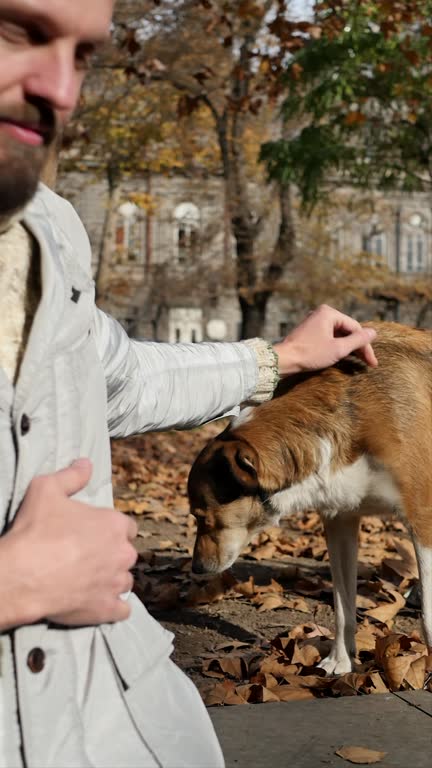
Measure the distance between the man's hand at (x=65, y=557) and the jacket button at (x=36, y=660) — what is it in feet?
0.17

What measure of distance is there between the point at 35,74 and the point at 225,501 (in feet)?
Answer: 13.3

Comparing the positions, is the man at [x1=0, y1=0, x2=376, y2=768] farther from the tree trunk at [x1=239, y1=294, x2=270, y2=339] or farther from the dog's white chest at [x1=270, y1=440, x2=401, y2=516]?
the tree trunk at [x1=239, y1=294, x2=270, y2=339]

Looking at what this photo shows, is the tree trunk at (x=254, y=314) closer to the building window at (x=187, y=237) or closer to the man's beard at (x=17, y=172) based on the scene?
the building window at (x=187, y=237)

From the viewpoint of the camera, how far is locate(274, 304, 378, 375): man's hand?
278cm

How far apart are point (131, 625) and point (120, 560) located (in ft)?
0.66

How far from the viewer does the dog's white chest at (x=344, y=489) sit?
15.4 ft

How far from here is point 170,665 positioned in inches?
67.4

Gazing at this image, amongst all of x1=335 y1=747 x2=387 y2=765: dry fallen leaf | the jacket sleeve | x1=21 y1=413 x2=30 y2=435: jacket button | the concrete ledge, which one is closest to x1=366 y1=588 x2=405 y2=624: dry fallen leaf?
the concrete ledge

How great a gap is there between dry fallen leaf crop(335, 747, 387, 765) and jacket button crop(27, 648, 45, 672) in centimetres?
172

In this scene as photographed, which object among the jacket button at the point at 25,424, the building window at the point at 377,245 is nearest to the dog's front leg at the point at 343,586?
the jacket button at the point at 25,424

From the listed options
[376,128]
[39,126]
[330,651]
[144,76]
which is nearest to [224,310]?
[376,128]

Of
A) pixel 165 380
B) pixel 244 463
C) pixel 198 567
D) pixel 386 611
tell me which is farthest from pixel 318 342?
pixel 386 611

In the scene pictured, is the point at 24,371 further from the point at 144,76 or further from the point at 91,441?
the point at 144,76

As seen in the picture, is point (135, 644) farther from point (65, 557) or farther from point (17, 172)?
point (17, 172)
